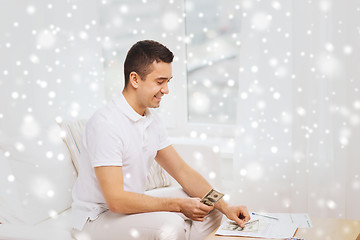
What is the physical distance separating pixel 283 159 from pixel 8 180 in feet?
4.71

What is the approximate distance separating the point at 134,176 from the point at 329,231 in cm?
72

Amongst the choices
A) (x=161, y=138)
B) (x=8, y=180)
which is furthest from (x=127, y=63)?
(x=8, y=180)

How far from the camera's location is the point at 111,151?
1.67 m

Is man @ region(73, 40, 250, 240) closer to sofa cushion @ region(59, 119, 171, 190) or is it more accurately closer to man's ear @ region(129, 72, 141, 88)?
man's ear @ region(129, 72, 141, 88)

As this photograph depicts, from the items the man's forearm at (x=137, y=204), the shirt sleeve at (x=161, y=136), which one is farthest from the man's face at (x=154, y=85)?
the man's forearm at (x=137, y=204)

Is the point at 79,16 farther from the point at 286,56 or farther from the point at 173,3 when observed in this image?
the point at 286,56

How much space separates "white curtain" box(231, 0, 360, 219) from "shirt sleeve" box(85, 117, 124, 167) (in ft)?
3.70

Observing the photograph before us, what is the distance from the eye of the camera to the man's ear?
181 cm

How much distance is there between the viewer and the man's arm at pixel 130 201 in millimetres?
1645

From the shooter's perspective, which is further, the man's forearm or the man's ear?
the man's ear

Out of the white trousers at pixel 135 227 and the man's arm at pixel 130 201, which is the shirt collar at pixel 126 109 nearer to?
the man's arm at pixel 130 201

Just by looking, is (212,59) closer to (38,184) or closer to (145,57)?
(145,57)

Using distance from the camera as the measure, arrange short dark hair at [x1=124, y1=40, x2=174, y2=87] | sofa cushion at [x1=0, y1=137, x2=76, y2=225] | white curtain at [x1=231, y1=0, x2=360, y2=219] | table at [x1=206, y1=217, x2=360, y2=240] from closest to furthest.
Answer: table at [x1=206, y1=217, x2=360, y2=240]
short dark hair at [x1=124, y1=40, x2=174, y2=87]
sofa cushion at [x1=0, y1=137, x2=76, y2=225]
white curtain at [x1=231, y1=0, x2=360, y2=219]

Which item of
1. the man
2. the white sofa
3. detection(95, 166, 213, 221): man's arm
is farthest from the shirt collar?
the white sofa
